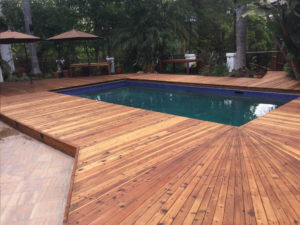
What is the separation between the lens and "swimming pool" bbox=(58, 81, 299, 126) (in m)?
5.38

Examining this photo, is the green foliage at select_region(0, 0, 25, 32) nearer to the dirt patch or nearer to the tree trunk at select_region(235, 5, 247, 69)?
the dirt patch

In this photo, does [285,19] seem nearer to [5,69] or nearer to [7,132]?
[7,132]

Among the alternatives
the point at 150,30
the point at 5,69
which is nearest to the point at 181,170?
the point at 150,30

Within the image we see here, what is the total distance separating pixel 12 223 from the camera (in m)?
2.15

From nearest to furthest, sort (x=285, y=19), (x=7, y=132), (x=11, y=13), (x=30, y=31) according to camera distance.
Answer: (x=7, y=132)
(x=285, y=19)
(x=30, y=31)
(x=11, y=13)

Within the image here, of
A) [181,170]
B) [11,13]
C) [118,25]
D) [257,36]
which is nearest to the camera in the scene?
[181,170]

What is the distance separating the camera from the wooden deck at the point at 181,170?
166 cm

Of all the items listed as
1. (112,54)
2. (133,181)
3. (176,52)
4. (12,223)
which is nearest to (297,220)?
(133,181)

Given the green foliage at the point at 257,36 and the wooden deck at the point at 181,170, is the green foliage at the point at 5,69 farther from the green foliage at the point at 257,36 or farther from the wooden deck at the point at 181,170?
the green foliage at the point at 257,36

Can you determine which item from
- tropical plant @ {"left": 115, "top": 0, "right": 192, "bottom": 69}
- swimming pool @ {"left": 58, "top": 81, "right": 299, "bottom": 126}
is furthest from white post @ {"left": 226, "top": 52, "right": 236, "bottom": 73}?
tropical plant @ {"left": 115, "top": 0, "right": 192, "bottom": 69}

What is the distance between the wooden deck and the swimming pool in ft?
4.57

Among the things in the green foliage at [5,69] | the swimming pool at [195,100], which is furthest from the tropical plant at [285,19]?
the green foliage at [5,69]

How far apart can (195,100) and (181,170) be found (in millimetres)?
4640

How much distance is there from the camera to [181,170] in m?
2.23
